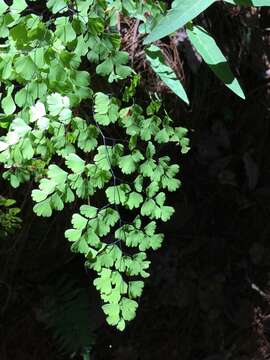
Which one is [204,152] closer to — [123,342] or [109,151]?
[123,342]

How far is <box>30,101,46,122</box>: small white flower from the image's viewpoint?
41.0 inches

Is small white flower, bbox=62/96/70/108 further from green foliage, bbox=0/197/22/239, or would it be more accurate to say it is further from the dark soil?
the dark soil

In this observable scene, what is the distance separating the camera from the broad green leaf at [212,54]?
1.20 meters

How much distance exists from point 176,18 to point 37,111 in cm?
30

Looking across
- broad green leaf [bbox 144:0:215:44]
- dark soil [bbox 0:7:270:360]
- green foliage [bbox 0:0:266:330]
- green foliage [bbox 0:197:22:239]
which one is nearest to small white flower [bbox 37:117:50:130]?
green foliage [bbox 0:0:266:330]

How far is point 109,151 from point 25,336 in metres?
1.03

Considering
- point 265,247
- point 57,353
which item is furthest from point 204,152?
point 57,353

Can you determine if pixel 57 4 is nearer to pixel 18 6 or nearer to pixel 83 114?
pixel 18 6

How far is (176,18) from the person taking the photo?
3.60ft

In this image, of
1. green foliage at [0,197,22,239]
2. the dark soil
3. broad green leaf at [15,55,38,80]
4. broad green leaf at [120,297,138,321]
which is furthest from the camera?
the dark soil

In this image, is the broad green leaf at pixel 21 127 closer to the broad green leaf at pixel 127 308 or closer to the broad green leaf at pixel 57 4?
the broad green leaf at pixel 57 4

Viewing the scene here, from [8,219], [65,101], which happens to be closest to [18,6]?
[65,101]

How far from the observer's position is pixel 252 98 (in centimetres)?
186

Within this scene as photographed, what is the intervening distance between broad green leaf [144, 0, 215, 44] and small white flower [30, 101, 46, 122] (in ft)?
0.74
